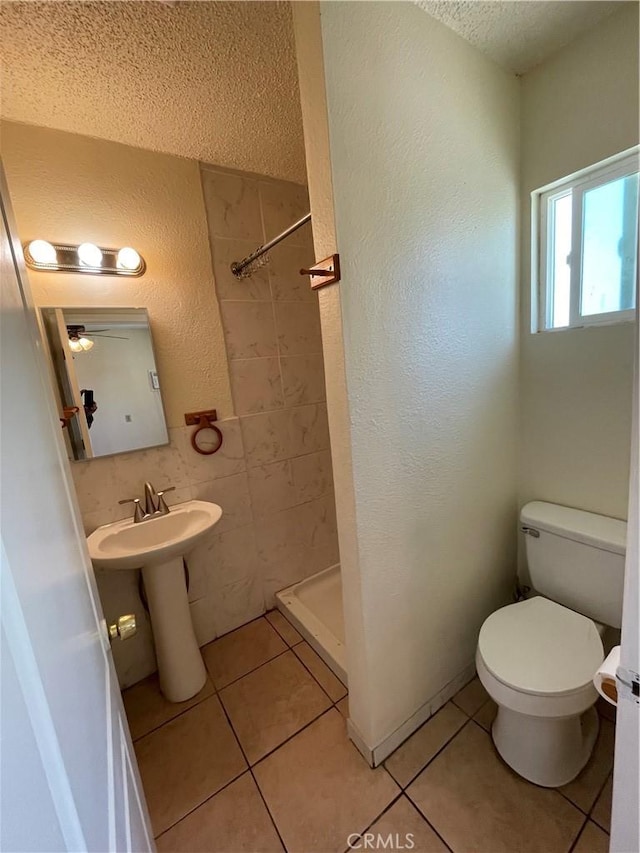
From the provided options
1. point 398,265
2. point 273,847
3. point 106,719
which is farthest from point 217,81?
point 273,847

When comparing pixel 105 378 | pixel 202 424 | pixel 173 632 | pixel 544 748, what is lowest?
pixel 544 748

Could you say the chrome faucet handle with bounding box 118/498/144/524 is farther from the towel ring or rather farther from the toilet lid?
the toilet lid

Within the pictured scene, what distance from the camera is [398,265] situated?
3.51ft

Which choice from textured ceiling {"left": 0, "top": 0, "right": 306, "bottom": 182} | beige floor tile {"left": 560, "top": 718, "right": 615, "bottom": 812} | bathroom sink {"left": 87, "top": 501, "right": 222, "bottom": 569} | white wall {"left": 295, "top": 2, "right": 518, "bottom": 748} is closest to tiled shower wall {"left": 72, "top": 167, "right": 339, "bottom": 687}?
bathroom sink {"left": 87, "top": 501, "right": 222, "bottom": 569}

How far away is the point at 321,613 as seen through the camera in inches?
79.7

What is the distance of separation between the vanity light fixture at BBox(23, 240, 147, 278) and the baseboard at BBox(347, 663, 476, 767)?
6.78 feet

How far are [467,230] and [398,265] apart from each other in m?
0.40

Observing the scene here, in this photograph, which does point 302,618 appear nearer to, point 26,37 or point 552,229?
point 552,229

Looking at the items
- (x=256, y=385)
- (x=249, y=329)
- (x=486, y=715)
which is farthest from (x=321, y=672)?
(x=249, y=329)

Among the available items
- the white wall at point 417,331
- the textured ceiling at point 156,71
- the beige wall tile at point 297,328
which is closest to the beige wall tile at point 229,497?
the beige wall tile at point 297,328

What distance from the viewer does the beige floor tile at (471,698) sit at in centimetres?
144

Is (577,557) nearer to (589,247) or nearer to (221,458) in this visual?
(589,247)

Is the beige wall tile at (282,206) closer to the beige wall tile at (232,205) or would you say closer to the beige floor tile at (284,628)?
the beige wall tile at (232,205)

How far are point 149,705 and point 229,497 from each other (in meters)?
0.98
